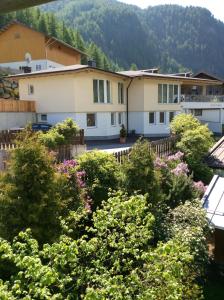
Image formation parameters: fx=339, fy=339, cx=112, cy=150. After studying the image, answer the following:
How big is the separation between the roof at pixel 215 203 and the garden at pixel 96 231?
0.45 metres

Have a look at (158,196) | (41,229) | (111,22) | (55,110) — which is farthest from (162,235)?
(111,22)

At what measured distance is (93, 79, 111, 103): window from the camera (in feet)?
103

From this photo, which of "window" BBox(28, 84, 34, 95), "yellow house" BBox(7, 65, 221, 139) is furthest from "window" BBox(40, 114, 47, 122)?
"window" BBox(28, 84, 34, 95)

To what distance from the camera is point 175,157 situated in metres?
16.2

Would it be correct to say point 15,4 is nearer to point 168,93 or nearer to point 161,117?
point 161,117

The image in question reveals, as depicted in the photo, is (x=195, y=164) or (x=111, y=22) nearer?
(x=195, y=164)

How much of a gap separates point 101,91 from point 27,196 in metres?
25.8

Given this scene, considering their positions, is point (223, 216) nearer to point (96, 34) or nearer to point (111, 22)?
point (96, 34)

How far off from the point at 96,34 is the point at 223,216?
168 m

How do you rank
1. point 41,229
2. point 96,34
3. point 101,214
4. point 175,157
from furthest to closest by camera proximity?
point 96,34, point 175,157, point 41,229, point 101,214

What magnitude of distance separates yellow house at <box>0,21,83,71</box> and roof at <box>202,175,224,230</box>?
39189mm

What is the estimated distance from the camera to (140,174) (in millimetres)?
10688

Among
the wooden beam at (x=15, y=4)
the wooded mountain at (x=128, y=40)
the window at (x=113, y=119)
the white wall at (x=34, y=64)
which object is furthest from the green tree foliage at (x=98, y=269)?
the wooded mountain at (x=128, y=40)

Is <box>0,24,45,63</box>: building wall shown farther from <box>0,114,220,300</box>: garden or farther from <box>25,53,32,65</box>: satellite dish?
<box>0,114,220,300</box>: garden
